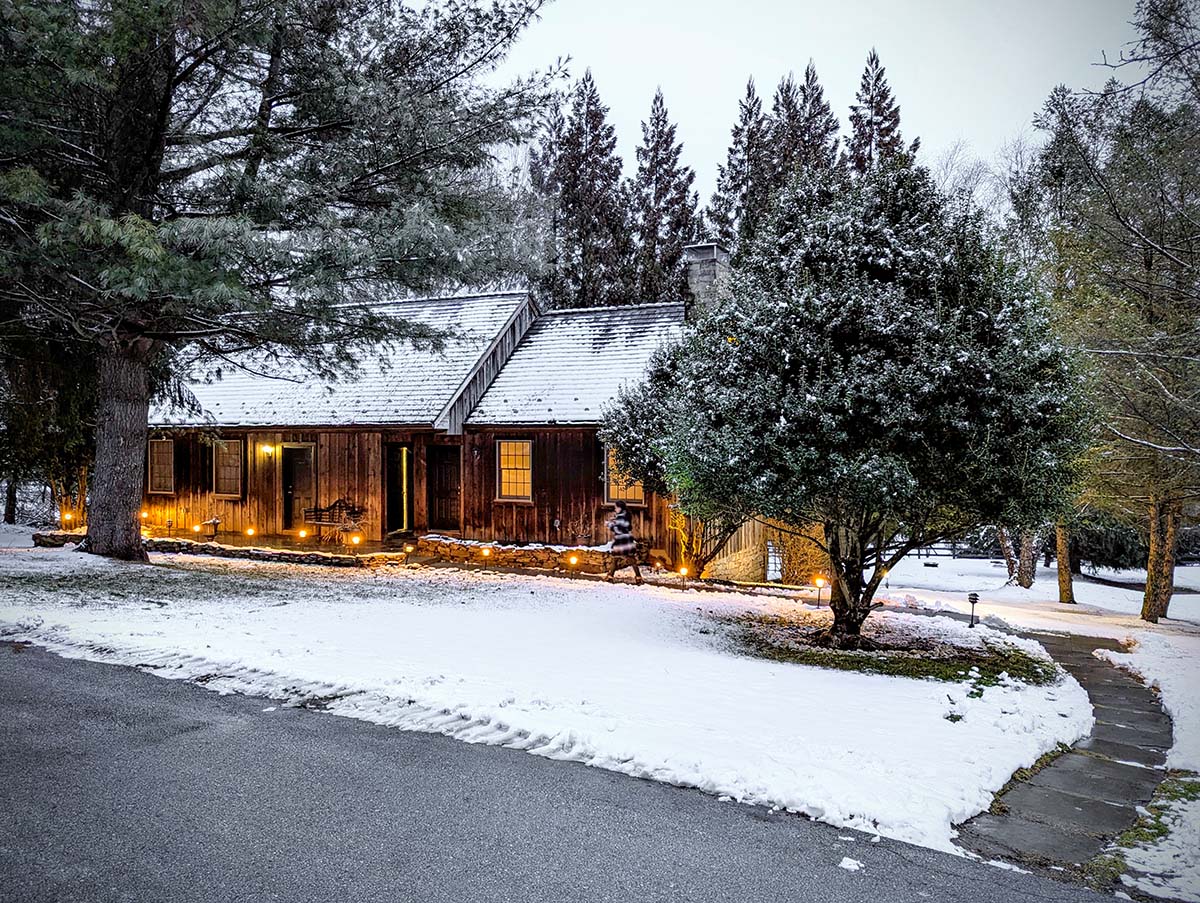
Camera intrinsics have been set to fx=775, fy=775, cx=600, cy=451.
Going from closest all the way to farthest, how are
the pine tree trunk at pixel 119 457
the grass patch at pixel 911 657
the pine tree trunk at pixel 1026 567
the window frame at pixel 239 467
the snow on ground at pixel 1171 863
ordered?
1. the snow on ground at pixel 1171 863
2. the grass patch at pixel 911 657
3. the pine tree trunk at pixel 119 457
4. the window frame at pixel 239 467
5. the pine tree trunk at pixel 1026 567

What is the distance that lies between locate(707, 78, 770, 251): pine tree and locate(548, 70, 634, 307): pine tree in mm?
5260

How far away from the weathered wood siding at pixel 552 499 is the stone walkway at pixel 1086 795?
34.0 ft

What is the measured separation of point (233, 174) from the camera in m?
11.6

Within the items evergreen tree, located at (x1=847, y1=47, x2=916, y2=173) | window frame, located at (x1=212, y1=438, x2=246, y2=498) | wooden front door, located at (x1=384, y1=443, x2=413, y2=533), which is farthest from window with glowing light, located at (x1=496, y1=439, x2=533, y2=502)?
evergreen tree, located at (x1=847, y1=47, x2=916, y2=173)

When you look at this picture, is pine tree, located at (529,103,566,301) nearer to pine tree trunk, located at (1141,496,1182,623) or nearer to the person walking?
the person walking

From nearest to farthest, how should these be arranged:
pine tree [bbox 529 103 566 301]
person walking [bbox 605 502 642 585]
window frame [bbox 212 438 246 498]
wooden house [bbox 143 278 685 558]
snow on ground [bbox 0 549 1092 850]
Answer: snow on ground [bbox 0 549 1092 850] < person walking [bbox 605 502 642 585] < wooden house [bbox 143 278 685 558] < window frame [bbox 212 438 246 498] < pine tree [bbox 529 103 566 301]

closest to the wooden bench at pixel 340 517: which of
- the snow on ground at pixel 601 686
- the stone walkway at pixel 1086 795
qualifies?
the snow on ground at pixel 601 686

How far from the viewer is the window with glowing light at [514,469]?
59.7ft

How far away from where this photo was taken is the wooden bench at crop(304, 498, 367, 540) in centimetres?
1886

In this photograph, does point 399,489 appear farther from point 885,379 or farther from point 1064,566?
point 1064,566

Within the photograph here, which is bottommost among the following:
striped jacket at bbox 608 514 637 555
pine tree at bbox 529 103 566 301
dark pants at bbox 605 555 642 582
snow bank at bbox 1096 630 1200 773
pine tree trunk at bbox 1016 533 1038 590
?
pine tree trunk at bbox 1016 533 1038 590

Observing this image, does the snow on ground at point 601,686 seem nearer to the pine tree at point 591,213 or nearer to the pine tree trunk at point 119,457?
the pine tree trunk at point 119,457

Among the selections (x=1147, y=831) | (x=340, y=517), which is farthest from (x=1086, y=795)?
(x=340, y=517)

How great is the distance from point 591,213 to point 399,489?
25.7m
